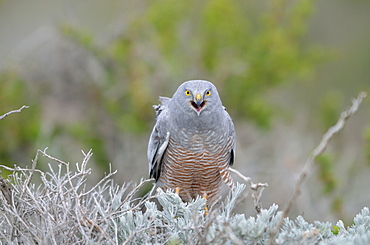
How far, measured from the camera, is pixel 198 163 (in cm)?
474

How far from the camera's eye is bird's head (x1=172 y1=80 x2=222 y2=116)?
14.0 feet

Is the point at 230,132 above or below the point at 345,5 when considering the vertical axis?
below

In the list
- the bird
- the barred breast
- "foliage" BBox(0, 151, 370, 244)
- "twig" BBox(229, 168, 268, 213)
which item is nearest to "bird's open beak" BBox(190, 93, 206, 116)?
the bird

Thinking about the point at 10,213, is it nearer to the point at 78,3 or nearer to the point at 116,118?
the point at 116,118

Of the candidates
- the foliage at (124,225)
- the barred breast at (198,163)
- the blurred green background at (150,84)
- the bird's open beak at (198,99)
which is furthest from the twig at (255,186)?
the blurred green background at (150,84)

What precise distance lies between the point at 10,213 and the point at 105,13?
10.4 meters

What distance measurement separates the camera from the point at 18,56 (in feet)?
30.3

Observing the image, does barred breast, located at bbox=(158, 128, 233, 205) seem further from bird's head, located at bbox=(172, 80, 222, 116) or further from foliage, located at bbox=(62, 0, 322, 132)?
foliage, located at bbox=(62, 0, 322, 132)

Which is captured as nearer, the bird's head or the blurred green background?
the bird's head

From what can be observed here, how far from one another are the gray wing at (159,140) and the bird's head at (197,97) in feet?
1.14

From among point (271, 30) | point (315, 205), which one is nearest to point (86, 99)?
point (271, 30)

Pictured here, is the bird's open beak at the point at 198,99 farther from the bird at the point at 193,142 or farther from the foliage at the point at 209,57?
the foliage at the point at 209,57

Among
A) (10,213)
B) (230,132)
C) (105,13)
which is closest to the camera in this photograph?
(10,213)

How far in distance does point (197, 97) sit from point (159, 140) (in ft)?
2.79
